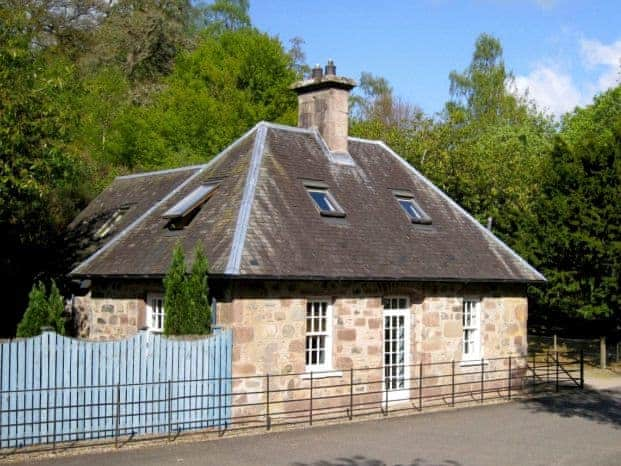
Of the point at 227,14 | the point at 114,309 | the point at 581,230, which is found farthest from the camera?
the point at 227,14

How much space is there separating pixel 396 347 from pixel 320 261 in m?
3.22

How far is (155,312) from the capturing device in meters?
19.1

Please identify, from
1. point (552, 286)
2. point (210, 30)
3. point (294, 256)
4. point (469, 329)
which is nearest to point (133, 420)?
point (294, 256)

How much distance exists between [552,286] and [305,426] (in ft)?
45.5

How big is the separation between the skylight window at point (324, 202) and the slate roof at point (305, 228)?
17 centimetres

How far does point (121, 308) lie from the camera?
19656 mm

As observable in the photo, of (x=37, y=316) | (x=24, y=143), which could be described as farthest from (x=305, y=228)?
(x=24, y=143)

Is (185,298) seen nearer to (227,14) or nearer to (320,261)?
(320,261)

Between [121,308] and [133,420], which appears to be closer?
[133,420]

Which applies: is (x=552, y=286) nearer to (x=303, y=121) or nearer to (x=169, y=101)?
(x=303, y=121)

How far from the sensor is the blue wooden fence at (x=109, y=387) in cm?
1401

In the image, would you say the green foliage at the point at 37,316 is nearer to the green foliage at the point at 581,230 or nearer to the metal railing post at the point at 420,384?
the metal railing post at the point at 420,384

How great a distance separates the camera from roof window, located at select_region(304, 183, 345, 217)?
65.3ft

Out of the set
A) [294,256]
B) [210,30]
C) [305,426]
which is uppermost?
[210,30]
